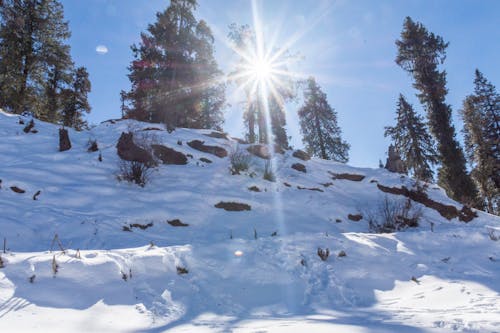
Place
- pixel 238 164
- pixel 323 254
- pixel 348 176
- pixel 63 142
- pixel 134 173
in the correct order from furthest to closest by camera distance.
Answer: pixel 348 176 < pixel 238 164 < pixel 63 142 < pixel 134 173 < pixel 323 254

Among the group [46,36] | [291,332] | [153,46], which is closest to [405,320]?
[291,332]

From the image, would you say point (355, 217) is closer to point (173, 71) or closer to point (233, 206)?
point (233, 206)

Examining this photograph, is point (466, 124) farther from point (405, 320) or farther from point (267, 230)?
point (405, 320)

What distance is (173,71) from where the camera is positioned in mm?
14898

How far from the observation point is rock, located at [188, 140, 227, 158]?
10.6 m

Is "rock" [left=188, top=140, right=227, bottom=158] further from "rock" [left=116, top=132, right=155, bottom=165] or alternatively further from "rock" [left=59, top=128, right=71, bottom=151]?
"rock" [left=59, top=128, right=71, bottom=151]

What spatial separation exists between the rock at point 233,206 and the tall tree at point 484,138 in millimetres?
18241

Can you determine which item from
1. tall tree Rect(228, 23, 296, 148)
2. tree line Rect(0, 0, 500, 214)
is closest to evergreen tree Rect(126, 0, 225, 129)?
tree line Rect(0, 0, 500, 214)

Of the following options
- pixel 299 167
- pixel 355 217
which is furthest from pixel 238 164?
pixel 355 217

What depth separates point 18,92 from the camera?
1534cm

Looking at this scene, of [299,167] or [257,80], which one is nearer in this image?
[299,167]

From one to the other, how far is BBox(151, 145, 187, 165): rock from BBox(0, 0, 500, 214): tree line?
10.7 feet

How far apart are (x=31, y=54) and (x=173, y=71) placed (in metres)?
8.34

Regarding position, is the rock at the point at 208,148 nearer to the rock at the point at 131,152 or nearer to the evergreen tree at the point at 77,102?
the rock at the point at 131,152
